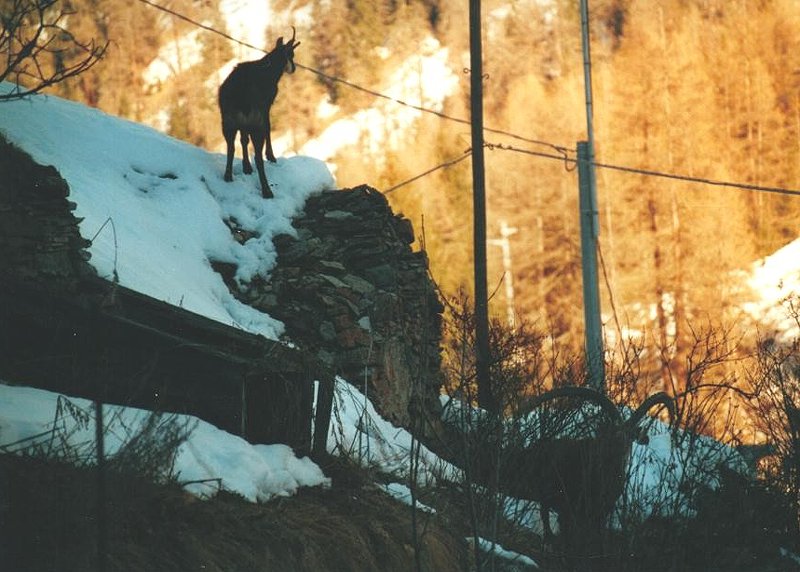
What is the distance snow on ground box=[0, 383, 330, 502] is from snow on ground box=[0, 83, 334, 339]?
344 centimetres

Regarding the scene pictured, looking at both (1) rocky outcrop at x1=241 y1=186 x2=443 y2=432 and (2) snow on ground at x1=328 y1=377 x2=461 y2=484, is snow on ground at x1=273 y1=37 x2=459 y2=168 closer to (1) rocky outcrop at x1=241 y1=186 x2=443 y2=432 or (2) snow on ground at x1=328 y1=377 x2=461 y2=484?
(1) rocky outcrop at x1=241 y1=186 x2=443 y2=432

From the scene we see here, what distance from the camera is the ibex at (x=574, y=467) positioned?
8.55m

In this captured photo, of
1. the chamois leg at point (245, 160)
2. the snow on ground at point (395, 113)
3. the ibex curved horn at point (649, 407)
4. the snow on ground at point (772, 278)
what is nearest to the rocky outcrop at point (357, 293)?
the chamois leg at point (245, 160)

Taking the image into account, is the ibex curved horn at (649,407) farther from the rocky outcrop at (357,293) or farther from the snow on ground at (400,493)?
the rocky outcrop at (357,293)

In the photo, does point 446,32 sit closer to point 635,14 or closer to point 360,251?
point 635,14

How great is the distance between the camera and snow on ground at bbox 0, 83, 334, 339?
13.1 m

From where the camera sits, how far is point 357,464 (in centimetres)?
966

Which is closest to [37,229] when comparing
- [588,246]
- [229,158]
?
[229,158]

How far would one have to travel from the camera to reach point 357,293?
48.0 ft

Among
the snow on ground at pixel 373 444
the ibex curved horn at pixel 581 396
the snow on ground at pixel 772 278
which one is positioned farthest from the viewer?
the snow on ground at pixel 772 278

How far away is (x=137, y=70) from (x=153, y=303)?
88.5m

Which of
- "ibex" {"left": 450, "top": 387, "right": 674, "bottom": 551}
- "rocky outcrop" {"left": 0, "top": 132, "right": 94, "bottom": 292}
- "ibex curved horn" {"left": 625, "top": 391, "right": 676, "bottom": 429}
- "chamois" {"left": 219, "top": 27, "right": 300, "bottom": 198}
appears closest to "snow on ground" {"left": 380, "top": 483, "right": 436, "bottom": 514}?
"ibex" {"left": 450, "top": 387, "right": 674, "bottom": 551}

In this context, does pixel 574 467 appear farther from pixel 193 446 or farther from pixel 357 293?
pixel 357 293

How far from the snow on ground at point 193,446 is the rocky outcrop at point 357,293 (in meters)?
3.87
